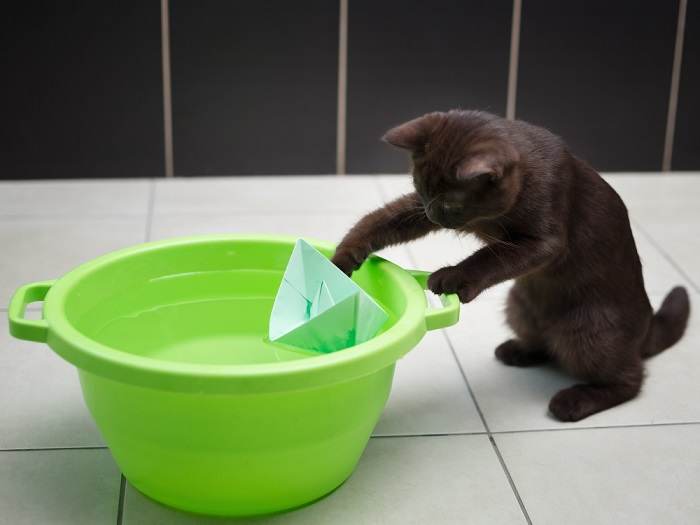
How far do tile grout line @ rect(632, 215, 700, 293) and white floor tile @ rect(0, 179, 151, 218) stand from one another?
56.8 inches

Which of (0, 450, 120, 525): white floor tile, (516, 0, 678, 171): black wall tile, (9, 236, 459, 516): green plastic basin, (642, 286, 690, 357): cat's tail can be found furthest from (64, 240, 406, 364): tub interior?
(516, 0, 678, 171): black wall tile

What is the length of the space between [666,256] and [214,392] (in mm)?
1633

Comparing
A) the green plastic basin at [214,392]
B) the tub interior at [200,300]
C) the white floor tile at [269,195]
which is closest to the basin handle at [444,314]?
the green plastic basin at [214,392]

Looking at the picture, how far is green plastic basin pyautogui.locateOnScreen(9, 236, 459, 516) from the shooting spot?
1.22 metres

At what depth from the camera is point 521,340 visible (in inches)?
74.2

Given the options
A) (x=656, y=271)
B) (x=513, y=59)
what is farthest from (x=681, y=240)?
(x=513, y=59)

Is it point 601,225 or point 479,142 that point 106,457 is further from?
point 601,225

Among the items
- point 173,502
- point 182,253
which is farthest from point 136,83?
point 173,502

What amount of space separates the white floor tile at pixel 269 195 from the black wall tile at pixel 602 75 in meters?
0.65

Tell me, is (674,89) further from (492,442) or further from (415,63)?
(492,442)

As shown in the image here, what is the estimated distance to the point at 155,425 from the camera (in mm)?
1277

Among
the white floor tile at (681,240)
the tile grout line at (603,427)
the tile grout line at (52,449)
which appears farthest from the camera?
the white floor tile at (681,240)

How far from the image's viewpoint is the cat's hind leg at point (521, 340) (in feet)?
5.99

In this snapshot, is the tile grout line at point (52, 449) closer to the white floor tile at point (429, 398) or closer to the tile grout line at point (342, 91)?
the white floor tile at point (429, 398)
